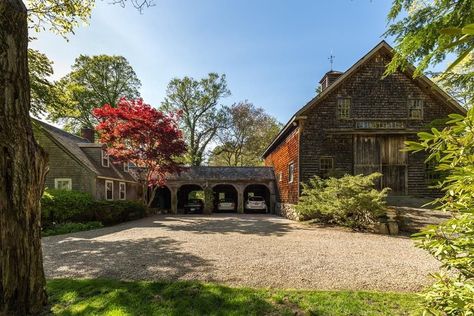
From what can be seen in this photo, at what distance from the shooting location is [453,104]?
1605cm

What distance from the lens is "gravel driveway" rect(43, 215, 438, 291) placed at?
557cm

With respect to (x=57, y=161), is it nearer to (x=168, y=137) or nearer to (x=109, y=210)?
(x=109, y=210)

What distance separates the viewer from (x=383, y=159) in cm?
1633

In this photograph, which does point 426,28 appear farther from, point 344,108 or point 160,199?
point 160,199

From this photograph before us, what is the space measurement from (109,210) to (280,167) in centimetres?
1254

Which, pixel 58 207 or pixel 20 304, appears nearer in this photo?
pixel 20 304

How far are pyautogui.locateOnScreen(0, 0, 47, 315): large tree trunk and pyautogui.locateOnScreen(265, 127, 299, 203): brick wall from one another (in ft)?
46.2

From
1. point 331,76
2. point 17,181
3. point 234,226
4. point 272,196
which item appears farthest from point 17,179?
point 272,196

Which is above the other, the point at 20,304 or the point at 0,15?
the point at 0,15

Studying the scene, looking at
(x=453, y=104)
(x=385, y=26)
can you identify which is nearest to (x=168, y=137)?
(x=385, y=26)

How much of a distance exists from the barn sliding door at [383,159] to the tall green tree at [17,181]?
51.1 feet

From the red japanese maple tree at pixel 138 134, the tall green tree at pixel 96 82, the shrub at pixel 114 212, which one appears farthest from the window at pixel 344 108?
the tall green tree at pixel 96 82

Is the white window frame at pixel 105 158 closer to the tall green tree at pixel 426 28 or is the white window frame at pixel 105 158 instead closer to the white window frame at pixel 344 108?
the white window frame at pixel 344 108

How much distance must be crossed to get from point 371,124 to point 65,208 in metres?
17.1
